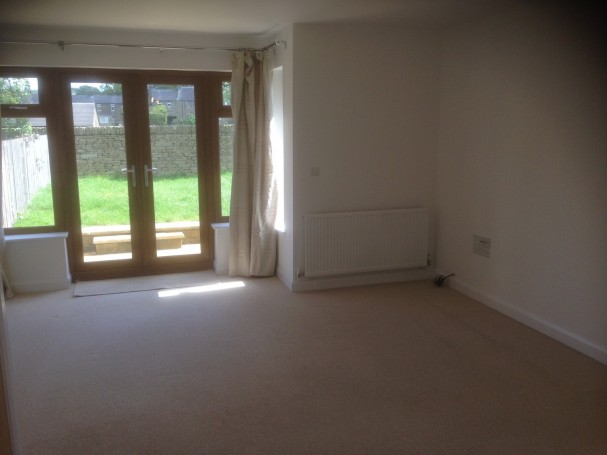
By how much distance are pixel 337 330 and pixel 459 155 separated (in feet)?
6.62

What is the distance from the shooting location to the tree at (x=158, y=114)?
5.14m

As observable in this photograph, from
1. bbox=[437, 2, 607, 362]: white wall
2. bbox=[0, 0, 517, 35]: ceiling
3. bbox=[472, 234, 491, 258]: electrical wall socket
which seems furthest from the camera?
bbox=[472, 234, 491, 258]: electrical wall socket

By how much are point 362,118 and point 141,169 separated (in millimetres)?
2316

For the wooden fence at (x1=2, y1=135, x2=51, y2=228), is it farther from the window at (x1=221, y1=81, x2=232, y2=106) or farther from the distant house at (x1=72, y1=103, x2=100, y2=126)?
the window at (x1=221, y1=81, x2=232, y2=106)

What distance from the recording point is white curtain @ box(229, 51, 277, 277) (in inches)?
194

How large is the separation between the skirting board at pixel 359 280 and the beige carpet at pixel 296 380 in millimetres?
305

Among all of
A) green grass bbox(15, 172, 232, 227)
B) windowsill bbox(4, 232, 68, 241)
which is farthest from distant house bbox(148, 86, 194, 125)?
windowsill bbox(4, 232, 68, 241)

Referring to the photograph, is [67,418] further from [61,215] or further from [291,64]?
[291,64]

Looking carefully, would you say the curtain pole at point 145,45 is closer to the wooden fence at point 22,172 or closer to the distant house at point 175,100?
the distant house at point 175,100

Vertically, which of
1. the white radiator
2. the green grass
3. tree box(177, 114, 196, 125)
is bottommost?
the white radiator

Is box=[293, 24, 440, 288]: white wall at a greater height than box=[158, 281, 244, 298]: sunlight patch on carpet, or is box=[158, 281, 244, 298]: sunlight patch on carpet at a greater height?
box=[293, 24, 440, 288]: white wall

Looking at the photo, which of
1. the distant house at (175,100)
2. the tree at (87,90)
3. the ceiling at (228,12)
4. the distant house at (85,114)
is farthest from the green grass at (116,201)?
→ the ceiling at (228,12)

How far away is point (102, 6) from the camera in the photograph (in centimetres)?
375

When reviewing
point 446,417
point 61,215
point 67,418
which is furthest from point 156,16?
point 446,417
